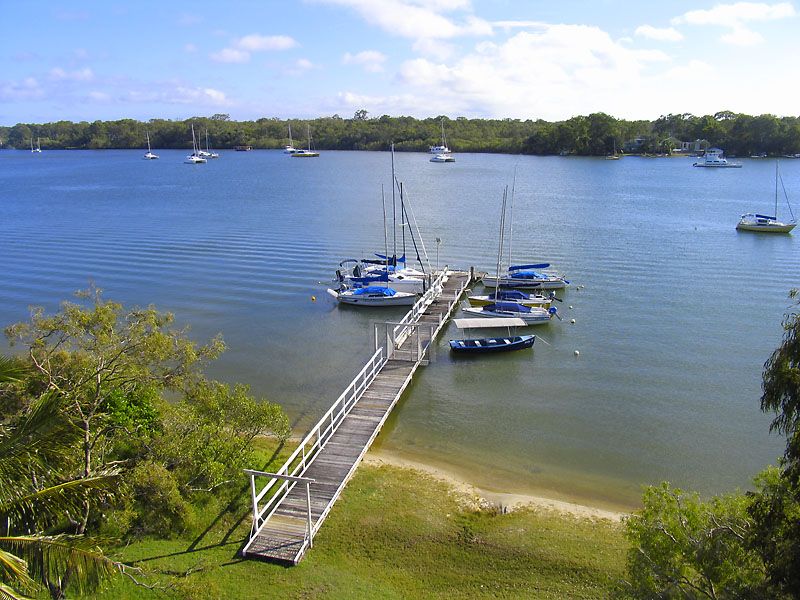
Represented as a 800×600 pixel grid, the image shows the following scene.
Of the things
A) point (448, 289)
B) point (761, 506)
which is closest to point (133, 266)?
point (448, 289)

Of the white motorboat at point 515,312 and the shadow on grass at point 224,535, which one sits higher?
the white motorboat at point 515,312

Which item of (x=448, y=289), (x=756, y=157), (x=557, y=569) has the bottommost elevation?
(x=557, y=569)

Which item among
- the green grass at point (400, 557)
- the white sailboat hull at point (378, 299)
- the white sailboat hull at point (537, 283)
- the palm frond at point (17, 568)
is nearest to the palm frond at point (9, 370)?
the palm frond at point (17, 568)

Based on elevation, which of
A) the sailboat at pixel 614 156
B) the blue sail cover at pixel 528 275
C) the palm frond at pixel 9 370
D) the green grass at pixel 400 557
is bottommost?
the green grass at pixel 400 557

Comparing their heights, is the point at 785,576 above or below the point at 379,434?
above

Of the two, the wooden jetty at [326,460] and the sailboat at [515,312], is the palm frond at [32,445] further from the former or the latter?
the sailboat at [515,312]

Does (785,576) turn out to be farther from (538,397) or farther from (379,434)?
(538,397)

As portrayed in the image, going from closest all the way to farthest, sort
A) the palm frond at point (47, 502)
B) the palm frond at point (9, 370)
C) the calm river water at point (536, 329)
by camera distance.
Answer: the palm frond at point (47, 502)
the palm frond at point (9, 370)
the calm river water at point (536, 329)

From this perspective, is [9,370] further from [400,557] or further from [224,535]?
[400,557]
